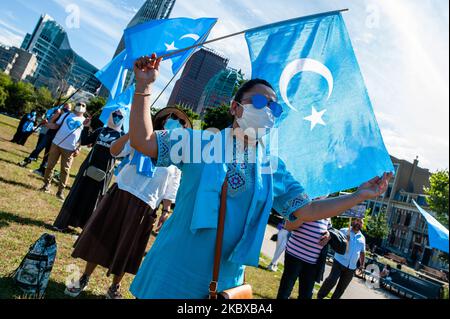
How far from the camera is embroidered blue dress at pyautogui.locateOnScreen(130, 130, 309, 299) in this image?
6.27 ft

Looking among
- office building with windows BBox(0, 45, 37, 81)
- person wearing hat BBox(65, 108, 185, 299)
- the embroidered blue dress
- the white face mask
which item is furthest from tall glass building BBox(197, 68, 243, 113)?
office building with windows BBox(0, 45, 37, 81)

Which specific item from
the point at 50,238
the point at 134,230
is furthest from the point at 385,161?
the point at 50,238

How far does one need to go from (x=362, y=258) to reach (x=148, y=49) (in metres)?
6.33

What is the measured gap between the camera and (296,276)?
5309mm

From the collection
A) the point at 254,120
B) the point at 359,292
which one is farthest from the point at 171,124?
the point at 359,292

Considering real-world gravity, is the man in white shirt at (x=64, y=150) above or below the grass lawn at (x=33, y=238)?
above

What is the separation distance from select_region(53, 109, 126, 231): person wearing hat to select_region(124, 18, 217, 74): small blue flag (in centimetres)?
185

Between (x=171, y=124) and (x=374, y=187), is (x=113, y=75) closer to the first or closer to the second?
(x=171, y=124)

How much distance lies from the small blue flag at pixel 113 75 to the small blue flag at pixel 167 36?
53 centimetres

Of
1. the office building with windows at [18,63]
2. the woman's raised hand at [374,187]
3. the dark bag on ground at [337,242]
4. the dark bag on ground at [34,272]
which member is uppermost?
the office building with windows at [18,63]

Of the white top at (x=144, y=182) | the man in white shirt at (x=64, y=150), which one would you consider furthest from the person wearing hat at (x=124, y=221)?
the man in white shirt at (x=64, y=150)

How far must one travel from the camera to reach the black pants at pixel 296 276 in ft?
17.1

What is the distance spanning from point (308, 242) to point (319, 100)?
266cm

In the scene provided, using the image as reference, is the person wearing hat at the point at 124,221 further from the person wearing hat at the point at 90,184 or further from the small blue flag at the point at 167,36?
the person wearing hat at the point at 90,184
